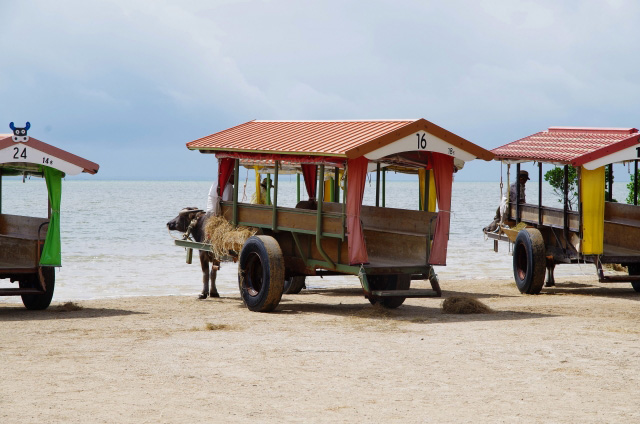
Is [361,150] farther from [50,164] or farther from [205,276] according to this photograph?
[205,276]

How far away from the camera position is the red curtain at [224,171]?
48.0ft

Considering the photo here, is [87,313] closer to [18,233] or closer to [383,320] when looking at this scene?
[18,233]

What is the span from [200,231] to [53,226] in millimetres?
3261

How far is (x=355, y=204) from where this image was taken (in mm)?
12023

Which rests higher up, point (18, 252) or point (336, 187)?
point (336, 187)

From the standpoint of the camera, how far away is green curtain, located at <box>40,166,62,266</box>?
42.1ft

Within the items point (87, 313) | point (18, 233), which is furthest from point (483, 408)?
point (18, 233)

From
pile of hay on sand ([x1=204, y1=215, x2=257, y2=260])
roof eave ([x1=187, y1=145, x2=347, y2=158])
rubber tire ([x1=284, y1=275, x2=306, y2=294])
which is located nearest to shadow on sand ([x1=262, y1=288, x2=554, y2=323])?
pile of hay on sand ([x1=204, y1=215, x2=257, y2=260])

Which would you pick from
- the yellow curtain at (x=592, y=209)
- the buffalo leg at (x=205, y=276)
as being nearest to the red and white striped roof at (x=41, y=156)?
the buffalo leg at (x=205, y=276)

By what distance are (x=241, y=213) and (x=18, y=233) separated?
335 cm

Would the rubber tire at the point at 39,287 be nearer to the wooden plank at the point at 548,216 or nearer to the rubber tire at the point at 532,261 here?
the rubber tire at the point at 532,261

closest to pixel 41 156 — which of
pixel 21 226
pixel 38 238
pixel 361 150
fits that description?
pixel 38 238

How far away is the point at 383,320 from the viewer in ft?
39.8

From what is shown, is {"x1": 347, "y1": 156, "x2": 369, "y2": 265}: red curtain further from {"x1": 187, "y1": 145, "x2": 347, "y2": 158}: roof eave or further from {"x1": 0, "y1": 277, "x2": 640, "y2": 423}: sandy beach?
{"x1": 0, "y1": 277, "x2": 640, "y2": 423}: sandy beach
